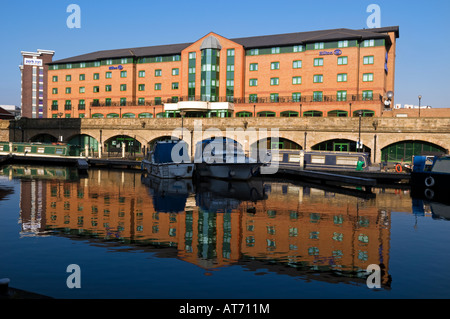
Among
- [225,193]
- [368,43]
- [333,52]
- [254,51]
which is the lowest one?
[225,193]

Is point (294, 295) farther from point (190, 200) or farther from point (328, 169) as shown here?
point (328, 169)

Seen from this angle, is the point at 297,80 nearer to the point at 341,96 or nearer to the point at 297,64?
the point at 297,64

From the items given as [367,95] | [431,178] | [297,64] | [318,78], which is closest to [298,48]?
[297,64]

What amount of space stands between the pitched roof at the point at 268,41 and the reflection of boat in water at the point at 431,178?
32.1 meters

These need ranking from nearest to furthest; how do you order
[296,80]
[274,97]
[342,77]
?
[342,77] < [296,80] < [274,97]

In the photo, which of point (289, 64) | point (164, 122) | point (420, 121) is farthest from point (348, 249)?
point (289, 64)

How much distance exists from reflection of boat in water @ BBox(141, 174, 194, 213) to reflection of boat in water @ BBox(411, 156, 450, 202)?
51.1 feet

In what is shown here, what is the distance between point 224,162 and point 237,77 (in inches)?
1412

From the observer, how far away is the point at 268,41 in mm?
66562

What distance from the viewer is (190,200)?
23.2 m

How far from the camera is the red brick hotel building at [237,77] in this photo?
5809cm

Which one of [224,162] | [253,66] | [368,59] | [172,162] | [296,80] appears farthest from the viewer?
[253,66]

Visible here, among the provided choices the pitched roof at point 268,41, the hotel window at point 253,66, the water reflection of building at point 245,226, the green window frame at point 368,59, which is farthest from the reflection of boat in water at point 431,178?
the hotel window at point 253,66
